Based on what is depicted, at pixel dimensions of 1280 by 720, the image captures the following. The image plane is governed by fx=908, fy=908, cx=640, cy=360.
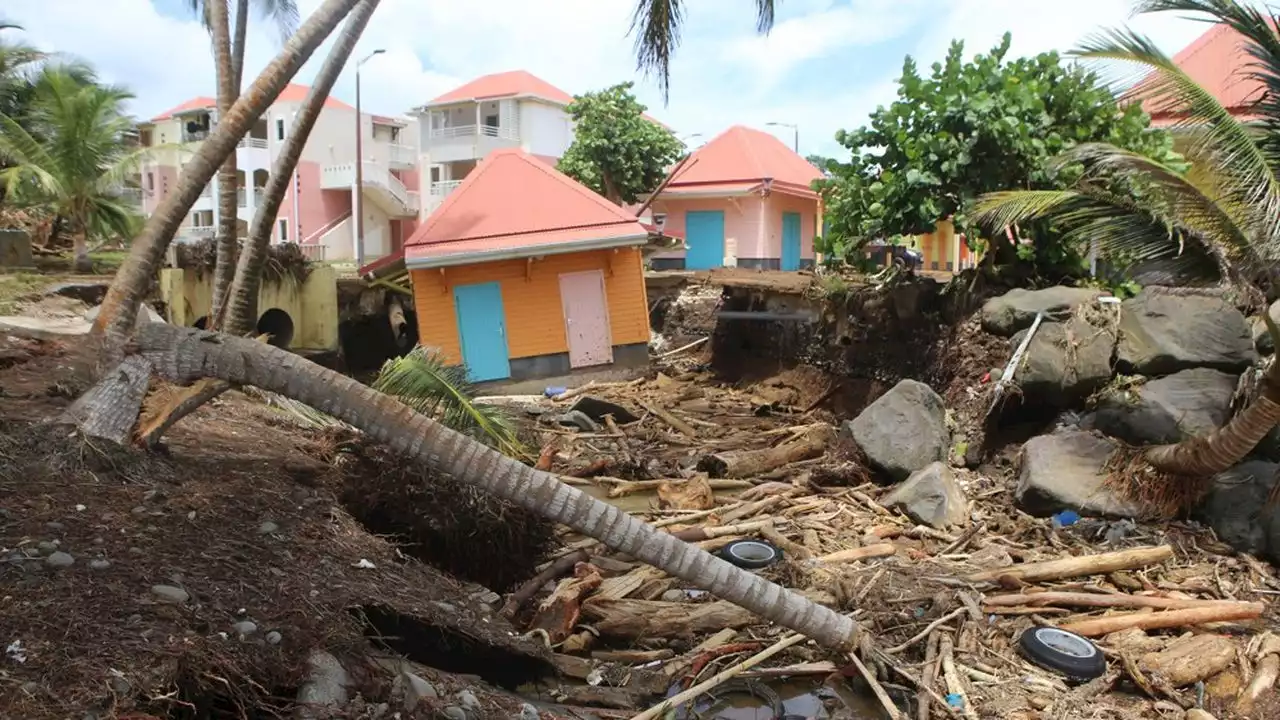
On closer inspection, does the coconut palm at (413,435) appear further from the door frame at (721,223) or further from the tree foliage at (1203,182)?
the door frame at (721,223)

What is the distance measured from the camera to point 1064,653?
21.9 feet

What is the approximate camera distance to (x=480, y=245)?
18562mm

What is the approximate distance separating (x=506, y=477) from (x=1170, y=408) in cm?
797

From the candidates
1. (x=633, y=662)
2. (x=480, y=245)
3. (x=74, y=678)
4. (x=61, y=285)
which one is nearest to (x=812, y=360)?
(x=480, y=245)

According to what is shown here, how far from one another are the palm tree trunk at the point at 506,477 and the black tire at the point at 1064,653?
1.88 meters

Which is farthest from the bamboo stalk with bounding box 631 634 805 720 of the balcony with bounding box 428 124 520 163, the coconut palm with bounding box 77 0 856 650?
the balcony with bounding box 428 124 520 163

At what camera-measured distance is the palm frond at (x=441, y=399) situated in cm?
838

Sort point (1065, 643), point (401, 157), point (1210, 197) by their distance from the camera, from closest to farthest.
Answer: point (1065, 643) < point (1210, 197) < point (401, 157)

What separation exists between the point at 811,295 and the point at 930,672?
11.9 metres

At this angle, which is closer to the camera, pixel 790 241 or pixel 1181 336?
pixel 1181 336

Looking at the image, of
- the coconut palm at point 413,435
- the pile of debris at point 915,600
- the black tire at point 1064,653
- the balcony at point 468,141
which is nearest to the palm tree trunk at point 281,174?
the pile of debris at point 915,600

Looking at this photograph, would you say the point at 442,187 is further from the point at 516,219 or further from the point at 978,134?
the point at 978,134

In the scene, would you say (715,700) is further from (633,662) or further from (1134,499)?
(1134,499)

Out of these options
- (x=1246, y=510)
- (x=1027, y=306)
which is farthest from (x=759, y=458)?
(x=1246, y=510)
